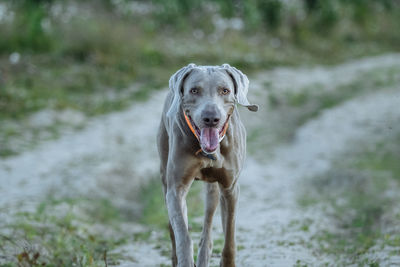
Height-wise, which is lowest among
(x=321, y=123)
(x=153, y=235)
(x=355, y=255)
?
(x=355, y=255)

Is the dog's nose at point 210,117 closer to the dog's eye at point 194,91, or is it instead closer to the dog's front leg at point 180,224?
the dog's eye at point 194,91

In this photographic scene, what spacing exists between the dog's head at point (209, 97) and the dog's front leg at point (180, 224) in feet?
1.51

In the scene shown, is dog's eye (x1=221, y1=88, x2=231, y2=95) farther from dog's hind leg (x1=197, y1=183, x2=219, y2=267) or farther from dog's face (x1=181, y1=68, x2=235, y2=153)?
dog's hind leg (x1=197, y1=183, x2=219, y2=267)

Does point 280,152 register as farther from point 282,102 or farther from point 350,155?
point 282,102

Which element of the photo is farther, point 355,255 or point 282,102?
point 282,102

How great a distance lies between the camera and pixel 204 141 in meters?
2.95

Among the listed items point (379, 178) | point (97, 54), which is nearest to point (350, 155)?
point (379, 178)

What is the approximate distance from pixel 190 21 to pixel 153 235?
10106 mm

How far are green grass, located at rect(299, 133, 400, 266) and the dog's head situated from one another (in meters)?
1.85

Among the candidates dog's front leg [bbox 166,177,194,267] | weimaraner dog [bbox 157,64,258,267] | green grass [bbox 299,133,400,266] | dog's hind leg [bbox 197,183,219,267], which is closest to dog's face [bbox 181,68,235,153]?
weimaraner dog [bbox 157,64,258,267]

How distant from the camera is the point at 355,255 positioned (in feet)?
13.8

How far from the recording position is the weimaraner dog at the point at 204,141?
9.75ft

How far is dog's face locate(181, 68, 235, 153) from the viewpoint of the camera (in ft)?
9.54

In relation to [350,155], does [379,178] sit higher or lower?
lower
